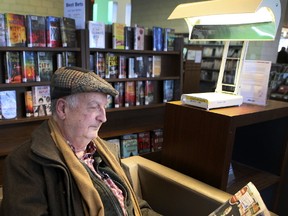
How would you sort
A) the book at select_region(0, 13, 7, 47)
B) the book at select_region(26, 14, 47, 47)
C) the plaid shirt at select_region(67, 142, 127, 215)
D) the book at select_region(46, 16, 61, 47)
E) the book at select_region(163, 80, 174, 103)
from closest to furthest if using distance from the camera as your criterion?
the plaid shirt at select_region(67, 142, 127, 215) < the book at select_region(0, 13, 7, 47) < the book at select_region(26, 14, 47, 47) < the book at select_region(46, 16, 61, 47) < the book at select_region(163, 80, 174, 103)

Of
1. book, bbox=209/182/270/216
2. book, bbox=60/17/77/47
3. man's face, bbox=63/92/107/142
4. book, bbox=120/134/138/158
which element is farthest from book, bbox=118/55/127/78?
book, bbox=209/182/270/216

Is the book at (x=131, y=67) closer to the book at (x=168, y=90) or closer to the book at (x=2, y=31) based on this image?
the book at (x=168, y=90)

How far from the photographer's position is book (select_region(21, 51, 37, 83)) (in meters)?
2.33

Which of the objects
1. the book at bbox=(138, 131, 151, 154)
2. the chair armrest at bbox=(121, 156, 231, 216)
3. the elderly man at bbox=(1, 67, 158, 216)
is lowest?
the book at bbox=(138, 131, 151, 154)

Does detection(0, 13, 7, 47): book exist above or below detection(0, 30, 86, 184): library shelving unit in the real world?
above

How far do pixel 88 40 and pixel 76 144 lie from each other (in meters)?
1.67

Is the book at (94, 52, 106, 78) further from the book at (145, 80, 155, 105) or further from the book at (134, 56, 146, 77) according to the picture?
the book at (145, 80, 155, 105)

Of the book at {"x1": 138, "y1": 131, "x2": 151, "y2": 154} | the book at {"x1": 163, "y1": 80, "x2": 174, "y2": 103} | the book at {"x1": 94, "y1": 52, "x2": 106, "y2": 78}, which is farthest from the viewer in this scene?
the book at {"x1": 163, "y1": 80, "x2": 174, "y2": 103}

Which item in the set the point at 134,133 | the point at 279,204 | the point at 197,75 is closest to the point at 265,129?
the point at 279,204

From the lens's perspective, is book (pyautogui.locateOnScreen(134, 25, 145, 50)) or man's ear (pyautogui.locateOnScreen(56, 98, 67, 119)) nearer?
man's ear (pyautogui.locateOnScreen(56, 98, 67, 119))

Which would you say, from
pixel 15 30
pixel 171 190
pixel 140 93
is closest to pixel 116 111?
pixel 140 93

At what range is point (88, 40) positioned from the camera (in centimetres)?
257

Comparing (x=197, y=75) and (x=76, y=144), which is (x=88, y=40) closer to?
(x=76, y=144)

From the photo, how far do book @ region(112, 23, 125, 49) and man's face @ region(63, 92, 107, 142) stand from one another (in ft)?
5.86
